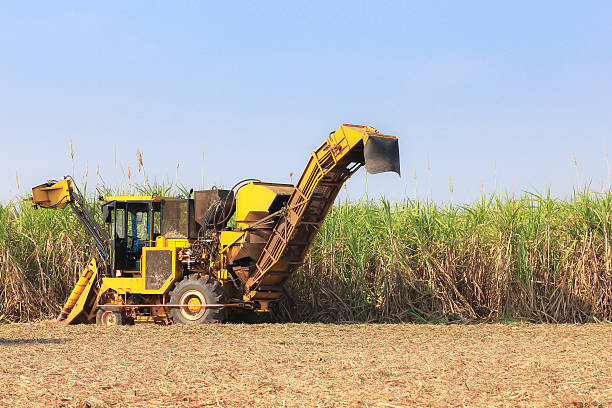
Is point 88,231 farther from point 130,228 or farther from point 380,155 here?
point 380,155

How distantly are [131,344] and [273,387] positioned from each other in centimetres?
404

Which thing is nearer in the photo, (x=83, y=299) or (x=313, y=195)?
(x=313, y=195)

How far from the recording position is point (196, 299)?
40.5 ft

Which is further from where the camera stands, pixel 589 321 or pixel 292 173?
pixel 292 173

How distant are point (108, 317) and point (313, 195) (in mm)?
4317

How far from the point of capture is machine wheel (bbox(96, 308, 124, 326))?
12.9 meters

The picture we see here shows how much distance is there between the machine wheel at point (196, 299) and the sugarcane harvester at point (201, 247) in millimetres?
16

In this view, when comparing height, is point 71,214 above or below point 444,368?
above

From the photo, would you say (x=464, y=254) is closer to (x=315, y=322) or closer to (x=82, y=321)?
(x=315, y=322)

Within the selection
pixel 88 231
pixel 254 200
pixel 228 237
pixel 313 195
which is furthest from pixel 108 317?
pixel 313 195

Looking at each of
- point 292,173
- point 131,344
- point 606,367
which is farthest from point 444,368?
point 292,173

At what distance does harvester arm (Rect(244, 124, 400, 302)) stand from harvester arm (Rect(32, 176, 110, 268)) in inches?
116

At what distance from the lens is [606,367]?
7570mm

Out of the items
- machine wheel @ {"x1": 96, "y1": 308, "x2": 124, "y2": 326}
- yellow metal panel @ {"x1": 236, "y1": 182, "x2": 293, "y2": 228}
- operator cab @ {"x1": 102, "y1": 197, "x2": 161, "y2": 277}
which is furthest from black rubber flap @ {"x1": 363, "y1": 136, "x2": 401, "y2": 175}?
machine wheel @ {"x1": 96, "y1": 308, "x2": 124, "y2": 326}
